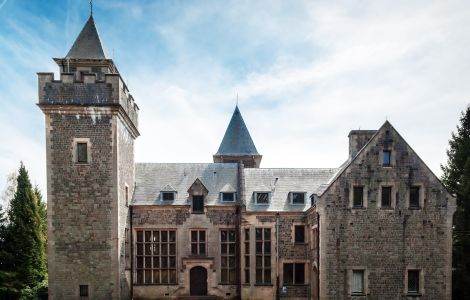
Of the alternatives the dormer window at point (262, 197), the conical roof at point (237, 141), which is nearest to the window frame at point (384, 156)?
the dormer window at point (262, 197)

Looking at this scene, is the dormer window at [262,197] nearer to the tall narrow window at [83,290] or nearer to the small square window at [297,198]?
the small square window at [297,198]

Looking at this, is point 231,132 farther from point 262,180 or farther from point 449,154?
point 449,154

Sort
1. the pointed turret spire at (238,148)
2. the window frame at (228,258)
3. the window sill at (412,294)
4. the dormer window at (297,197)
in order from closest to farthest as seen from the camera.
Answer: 1. the window sill at (412,294)
2. the window frame at (228,258)
3. the dormer window at (297,197)
4. the pointed turret spire at (238,148)

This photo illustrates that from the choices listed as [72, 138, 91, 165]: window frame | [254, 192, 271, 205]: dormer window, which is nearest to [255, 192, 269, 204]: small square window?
[254, 192, 271, 205]: dormer window

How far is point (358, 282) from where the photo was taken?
68.4ft

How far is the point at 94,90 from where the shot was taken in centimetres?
2130

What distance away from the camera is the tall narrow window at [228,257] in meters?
25.3

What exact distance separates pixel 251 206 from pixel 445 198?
1234 cm

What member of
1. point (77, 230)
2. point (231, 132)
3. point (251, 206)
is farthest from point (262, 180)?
point (77, 230)

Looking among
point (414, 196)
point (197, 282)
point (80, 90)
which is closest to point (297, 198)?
point (414, 196)

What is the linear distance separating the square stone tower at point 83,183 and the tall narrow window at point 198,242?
546 centimetres

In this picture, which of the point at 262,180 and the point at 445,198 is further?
the point at 262,180

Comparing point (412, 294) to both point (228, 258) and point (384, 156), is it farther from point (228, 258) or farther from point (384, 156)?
point (228, 258)

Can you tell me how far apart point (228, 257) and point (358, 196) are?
10.3 m
